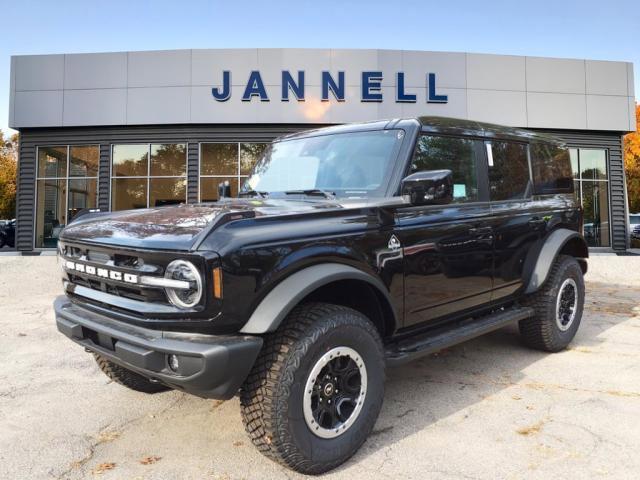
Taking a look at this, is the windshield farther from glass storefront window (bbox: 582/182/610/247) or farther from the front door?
glass storefront window (bbox: 582/182/610/247)

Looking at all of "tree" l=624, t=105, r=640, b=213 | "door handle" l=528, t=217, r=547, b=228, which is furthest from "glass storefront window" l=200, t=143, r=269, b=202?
"tree" l=624, t=105, r=640, b=213

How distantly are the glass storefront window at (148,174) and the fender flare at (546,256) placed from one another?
13.3m

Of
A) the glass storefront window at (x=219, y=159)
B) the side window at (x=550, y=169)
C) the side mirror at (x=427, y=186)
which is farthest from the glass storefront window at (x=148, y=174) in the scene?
the side mirror at (x=427, y=186)

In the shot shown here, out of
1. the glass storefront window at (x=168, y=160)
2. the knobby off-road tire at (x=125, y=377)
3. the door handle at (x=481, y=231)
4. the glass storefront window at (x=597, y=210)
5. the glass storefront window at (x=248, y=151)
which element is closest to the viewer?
the knobby off-road tire at (x=125, y=377)

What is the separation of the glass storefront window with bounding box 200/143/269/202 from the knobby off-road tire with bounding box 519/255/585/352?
40.0ft

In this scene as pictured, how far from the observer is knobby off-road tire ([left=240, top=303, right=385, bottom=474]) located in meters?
2.32

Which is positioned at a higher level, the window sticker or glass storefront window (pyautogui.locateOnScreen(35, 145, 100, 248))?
glass storefront window (pyautogui.locateOnScreen(35, 145, 100, 248))

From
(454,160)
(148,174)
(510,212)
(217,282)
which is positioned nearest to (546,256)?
(510,212)

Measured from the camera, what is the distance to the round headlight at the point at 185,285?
2.21 m

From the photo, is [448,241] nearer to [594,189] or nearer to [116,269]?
[116,269]

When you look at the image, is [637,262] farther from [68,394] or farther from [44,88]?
[44,88]

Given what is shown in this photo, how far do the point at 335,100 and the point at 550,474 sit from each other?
13948mm

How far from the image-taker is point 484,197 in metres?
3.74

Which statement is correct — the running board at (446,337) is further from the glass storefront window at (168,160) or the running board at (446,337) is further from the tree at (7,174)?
the tree at (7,174)
